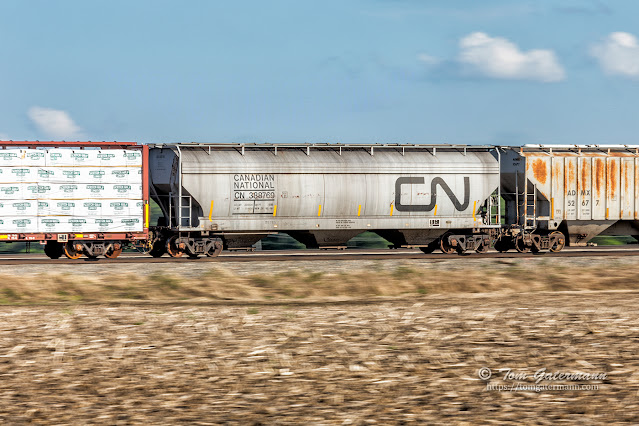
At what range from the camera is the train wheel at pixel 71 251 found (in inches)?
926

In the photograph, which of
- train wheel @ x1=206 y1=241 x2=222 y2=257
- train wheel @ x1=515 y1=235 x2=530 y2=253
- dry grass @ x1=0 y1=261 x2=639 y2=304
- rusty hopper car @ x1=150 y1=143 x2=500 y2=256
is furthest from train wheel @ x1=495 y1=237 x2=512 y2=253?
train wheel @ x1=206 y1=241 x2=222 y2=257

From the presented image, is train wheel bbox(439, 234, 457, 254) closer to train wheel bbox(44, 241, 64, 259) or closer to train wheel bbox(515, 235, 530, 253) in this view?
train wheel bbox(515, 235, 530, 253)

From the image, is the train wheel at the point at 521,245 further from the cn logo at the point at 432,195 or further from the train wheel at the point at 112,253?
the train wheel at the point at 112,253

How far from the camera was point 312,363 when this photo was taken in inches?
306

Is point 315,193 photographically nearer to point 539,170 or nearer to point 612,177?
point 539,170

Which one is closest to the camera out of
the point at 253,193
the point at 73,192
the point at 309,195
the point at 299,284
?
the point at 299,284

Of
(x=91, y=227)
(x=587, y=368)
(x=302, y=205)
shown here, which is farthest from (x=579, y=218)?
(x=587, y=368)

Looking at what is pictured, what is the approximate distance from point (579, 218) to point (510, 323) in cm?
1839

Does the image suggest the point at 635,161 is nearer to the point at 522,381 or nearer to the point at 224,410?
Result: the point at 522,381

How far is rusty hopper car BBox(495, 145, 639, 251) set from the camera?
85.3ft

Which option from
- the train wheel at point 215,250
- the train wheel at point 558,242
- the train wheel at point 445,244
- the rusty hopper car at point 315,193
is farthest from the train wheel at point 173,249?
the train wheel at point 558,242

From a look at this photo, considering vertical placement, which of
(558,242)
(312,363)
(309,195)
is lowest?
(312,363)

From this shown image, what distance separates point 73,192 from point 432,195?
12588 mm

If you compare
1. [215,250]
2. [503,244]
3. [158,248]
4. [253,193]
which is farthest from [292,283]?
[503,244]
